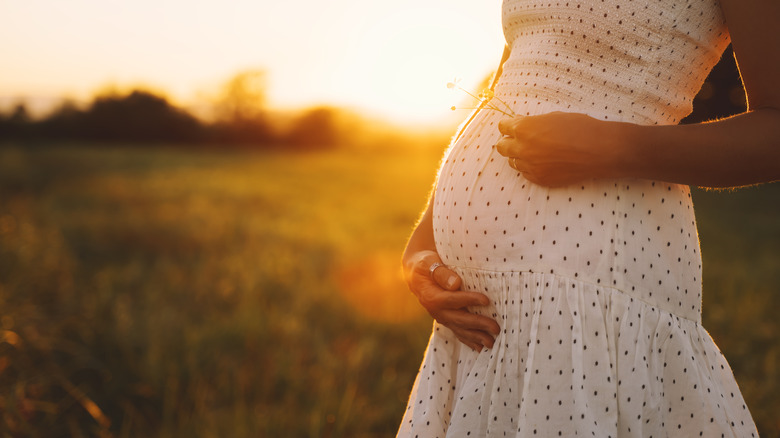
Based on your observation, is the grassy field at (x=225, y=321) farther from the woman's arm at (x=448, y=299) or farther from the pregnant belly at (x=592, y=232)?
the pregnant belly at (x=592, y=232)

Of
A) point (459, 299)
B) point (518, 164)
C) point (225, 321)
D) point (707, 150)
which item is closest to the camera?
point (707, 150)

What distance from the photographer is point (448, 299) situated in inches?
41.2

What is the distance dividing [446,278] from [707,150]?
52 centimetres

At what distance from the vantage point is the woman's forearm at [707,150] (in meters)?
0.81

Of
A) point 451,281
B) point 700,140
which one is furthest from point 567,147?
point 451,281

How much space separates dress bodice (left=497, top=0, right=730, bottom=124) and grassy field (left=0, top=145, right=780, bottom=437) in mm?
1760

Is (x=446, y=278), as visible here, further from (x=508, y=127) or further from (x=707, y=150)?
(x=707, y=150)

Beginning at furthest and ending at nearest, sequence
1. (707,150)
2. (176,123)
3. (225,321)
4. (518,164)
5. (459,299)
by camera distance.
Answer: (176,123), (225,321), (459,299), (518,164), (707,150)

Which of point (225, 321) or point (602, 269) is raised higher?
point (602, 269)

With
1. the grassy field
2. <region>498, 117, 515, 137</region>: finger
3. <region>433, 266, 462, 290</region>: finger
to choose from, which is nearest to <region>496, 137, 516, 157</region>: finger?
<region>498, 117, 515, 137</region>: finger

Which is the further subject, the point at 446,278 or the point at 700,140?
the point at 446,278

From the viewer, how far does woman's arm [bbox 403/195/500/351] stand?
3.31ft

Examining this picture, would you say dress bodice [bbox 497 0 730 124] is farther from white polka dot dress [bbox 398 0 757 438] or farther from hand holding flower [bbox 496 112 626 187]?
hand holding flower [bbox 496 112 626 187]

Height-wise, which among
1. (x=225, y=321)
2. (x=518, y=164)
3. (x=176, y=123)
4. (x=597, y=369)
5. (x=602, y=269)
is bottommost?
(x=225, y=321)
